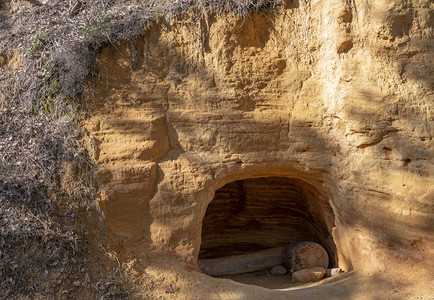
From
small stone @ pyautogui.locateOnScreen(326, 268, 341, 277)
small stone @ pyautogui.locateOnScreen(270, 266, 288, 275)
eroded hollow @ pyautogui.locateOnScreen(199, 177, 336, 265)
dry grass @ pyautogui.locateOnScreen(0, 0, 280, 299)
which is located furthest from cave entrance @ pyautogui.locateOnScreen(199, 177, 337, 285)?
dry grass @ pyautogui.locateOnScreen(0, 0, 280, 299)

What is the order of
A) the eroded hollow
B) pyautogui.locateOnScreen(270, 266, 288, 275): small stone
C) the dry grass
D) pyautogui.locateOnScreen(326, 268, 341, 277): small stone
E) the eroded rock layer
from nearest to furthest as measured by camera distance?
the dry grass < the eroded rock layer < pyautogui.locateOnScreen(326, 268, 341, 277): small stone < pyautogui.locateOnScreen(270, 266, 288, 275): small stone < the eroded hollow

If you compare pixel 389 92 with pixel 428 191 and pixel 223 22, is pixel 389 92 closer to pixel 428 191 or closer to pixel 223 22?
pixel 428 191

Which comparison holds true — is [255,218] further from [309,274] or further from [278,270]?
[309,274]

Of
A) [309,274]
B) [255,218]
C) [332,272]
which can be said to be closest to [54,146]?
[309,274]

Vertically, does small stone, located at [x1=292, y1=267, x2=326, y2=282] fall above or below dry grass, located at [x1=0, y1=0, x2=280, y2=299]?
below

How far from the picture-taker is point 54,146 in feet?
15.1

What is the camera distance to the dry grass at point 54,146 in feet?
13.7

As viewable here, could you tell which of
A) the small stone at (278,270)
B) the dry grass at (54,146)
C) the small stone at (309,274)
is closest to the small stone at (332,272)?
the small stone at (309,274)

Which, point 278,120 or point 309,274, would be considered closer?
point 278,120

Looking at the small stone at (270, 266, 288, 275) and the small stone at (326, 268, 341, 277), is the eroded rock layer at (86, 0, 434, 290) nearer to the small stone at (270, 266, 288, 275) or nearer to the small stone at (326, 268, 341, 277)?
the small stone at (326, 268, 341, 277)

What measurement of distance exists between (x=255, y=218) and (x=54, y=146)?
3.95 meters

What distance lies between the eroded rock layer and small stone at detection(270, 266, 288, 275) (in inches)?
59.0

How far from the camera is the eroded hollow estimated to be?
23.1 ft

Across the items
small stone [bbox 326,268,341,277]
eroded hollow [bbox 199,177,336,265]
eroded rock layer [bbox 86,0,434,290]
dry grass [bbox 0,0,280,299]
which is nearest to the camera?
dry grass [bbox 0,0,280,299]
